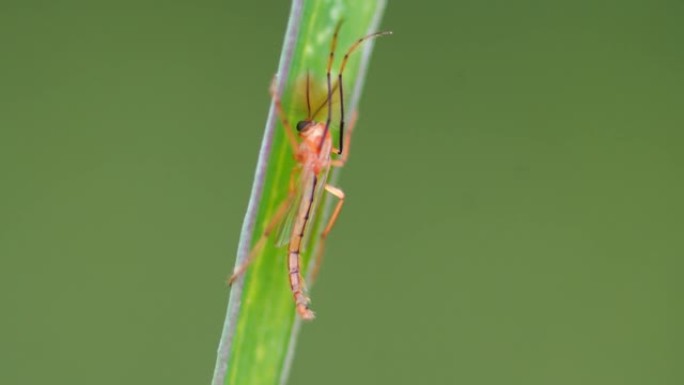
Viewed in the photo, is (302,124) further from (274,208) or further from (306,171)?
(274,208)

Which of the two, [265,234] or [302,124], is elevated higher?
[302,124]

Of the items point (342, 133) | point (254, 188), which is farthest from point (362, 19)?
point (342, 133)

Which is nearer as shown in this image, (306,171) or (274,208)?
(274,208)

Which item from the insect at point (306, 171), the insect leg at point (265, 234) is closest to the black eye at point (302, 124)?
the insect at point (306, 171)

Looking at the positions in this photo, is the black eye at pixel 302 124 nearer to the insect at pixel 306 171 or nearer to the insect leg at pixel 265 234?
the insect at pixel 306 171

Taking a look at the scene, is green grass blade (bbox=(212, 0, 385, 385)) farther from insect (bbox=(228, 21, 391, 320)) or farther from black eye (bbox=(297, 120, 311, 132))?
black eye (bbox=(297, 120, 311, 132))

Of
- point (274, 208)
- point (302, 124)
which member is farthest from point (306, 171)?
point (274, 208)

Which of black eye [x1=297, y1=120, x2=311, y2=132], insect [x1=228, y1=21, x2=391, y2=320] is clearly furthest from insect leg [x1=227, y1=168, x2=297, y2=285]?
black eye [x1=297, y1=120, x2=311, y2=132]
